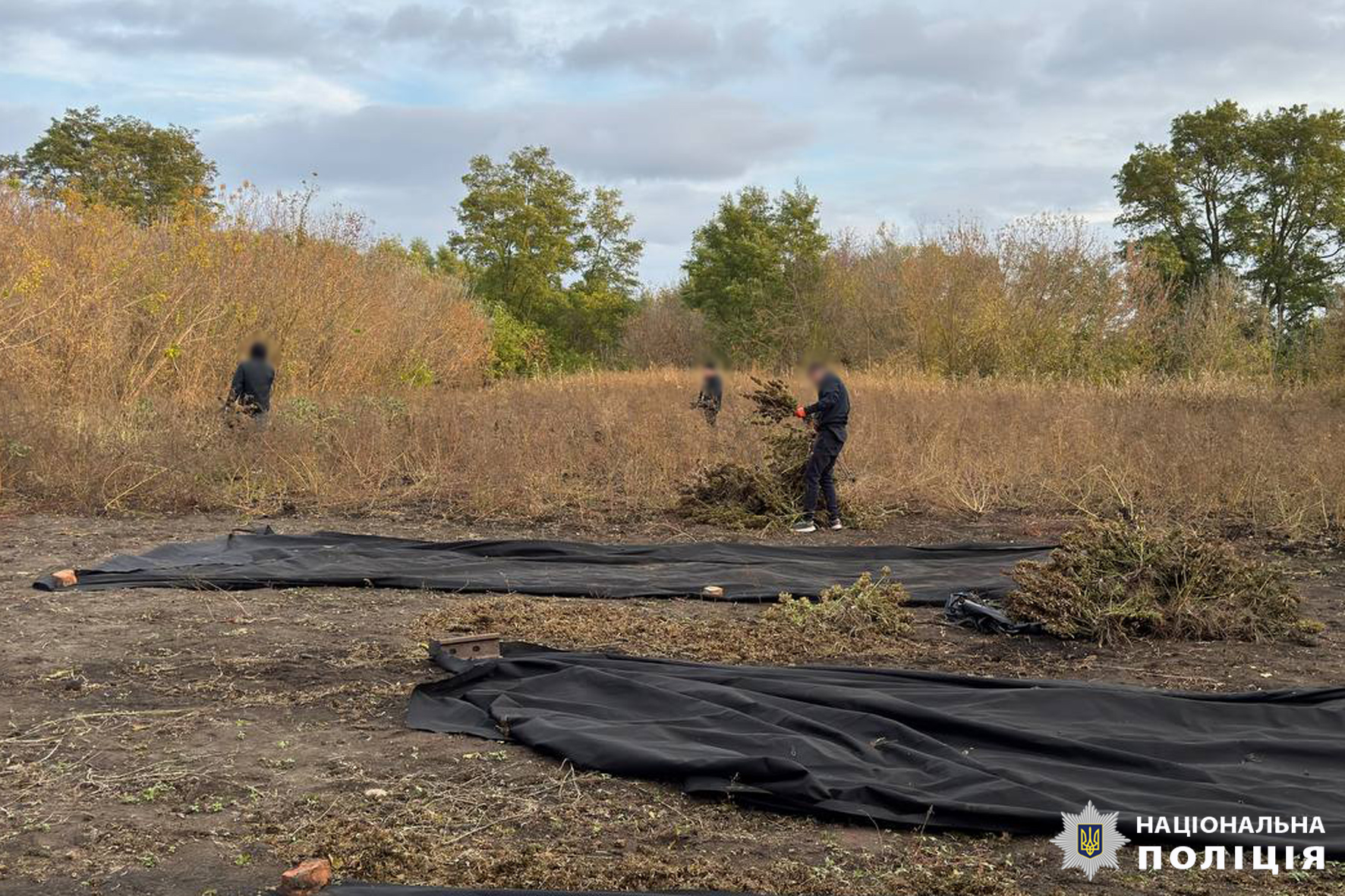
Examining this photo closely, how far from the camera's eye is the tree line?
91.7 ft

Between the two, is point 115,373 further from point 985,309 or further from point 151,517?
point 985,309

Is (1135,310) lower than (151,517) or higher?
higher

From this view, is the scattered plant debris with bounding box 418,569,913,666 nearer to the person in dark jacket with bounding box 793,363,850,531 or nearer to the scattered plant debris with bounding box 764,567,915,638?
the scattered plant debris with bounding box 764,567,915,638

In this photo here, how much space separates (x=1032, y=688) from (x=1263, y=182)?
3771 centimetres

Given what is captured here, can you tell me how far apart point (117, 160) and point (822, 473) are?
33.6 meters

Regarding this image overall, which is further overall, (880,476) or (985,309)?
(985,309)

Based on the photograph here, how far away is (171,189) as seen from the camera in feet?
126

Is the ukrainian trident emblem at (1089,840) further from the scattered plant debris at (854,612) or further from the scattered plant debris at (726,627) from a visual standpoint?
the scattered plant debris at (854,612)

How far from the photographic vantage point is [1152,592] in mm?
7105

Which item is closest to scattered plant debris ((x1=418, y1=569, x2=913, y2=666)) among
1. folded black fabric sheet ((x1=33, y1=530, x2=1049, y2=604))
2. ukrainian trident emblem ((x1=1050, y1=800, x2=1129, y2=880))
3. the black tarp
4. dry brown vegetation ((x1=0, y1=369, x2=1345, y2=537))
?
folded black fabric sheet ((x1=33, y1=530, x2=1049, y2=604))

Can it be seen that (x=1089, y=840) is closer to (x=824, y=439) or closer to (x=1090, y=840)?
(x=1090, y=840)

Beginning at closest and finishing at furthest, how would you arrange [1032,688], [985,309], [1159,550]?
[1032,688] → [1159,550] → [985,309]

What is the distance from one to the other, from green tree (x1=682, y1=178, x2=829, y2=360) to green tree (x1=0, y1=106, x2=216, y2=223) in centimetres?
1674

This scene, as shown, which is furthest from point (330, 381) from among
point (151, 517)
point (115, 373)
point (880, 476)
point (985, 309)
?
point (985, 309)
